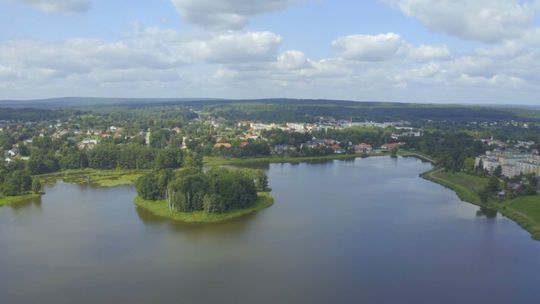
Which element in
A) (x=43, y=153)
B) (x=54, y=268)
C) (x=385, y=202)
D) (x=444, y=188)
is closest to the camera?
(x=54, y=268)

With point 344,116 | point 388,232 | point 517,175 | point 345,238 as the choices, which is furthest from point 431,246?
point 344,116

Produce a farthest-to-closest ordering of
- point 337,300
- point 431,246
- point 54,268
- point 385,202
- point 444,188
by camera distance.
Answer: point 444,188 < point 385,202 < point 431,246 < point 54,268 < point 337,300

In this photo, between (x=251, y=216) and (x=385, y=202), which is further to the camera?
(x=385, y=202)

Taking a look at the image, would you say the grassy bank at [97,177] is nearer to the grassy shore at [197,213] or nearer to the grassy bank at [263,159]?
the grassy shore at [197,213]

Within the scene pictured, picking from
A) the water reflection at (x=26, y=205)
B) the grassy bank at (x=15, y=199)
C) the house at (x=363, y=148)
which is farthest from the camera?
the house at (x=363, y=148)

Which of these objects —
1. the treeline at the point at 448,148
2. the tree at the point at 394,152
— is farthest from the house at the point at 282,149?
the treeline at the point at 448,148

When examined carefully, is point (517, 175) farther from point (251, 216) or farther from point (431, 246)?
point (251, 216)
